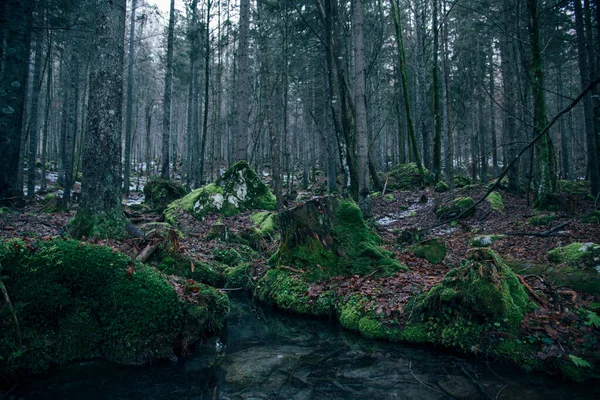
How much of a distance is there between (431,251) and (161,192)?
39.1ft

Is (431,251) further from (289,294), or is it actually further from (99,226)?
(99,226)

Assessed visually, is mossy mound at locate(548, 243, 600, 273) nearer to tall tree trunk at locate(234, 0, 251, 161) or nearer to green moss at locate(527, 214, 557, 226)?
green moss at locate(527, 214, 557, 226)

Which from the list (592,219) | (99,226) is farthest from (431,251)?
(99,226)

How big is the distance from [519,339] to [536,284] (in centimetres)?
134

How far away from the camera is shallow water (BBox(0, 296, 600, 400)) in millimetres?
2998

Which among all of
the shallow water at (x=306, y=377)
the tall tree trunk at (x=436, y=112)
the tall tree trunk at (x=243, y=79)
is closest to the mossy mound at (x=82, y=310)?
the shallow water at (x=306, y=377)

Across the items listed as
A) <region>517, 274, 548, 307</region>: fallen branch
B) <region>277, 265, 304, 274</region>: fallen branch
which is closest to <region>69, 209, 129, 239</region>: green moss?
<region>277, 265, 304, 274</region>: fallen branch

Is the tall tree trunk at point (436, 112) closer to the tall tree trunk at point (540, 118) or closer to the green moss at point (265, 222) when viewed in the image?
the tall tree trunk at point (540, 118)

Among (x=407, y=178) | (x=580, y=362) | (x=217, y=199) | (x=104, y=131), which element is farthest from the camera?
(x=407, y=178)

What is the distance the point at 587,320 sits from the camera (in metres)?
3.59

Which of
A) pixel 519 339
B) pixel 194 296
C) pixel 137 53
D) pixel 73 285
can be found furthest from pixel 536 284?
pixel 137 53

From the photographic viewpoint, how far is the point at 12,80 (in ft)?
28.4

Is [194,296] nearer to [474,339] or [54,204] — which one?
[474,339]

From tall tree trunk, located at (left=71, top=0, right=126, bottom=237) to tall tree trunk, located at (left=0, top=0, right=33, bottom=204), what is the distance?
4.15 metres
